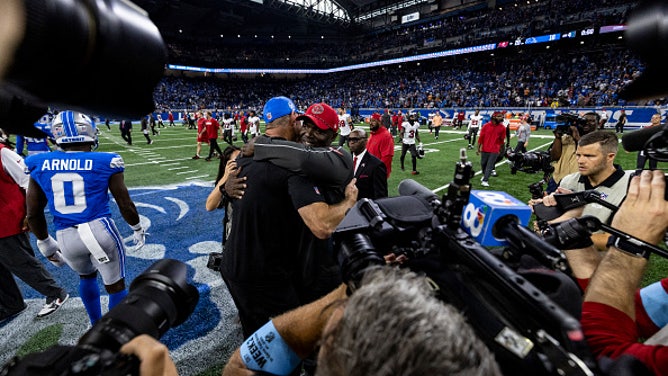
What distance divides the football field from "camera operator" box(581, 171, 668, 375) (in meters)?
2.59

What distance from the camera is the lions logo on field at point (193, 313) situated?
2707mm

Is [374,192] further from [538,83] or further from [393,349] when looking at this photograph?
[538,83]

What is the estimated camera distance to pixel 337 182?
175 centimetres

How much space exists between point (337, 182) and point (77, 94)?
129 cm

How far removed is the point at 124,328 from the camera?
0.82 meters

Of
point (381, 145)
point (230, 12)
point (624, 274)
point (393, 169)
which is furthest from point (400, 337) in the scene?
point (230, 12)

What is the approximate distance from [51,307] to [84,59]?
4.05 meters

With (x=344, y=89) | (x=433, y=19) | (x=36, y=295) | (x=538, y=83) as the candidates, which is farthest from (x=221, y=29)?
(x=36, y=295)

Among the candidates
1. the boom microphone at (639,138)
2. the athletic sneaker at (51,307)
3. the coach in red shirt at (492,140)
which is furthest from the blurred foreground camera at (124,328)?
the coach in red shirt at (492,140)

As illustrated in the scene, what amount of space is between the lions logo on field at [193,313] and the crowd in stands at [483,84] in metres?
23.6

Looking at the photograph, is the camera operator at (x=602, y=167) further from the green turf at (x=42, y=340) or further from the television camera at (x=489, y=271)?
the green turf at (x=42, y=340)

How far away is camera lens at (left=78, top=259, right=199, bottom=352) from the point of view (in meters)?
0.78

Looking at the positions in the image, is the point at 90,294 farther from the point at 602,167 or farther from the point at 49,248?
the point at 602,167

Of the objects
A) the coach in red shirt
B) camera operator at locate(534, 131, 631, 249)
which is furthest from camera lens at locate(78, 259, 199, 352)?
the coach in red shirt
